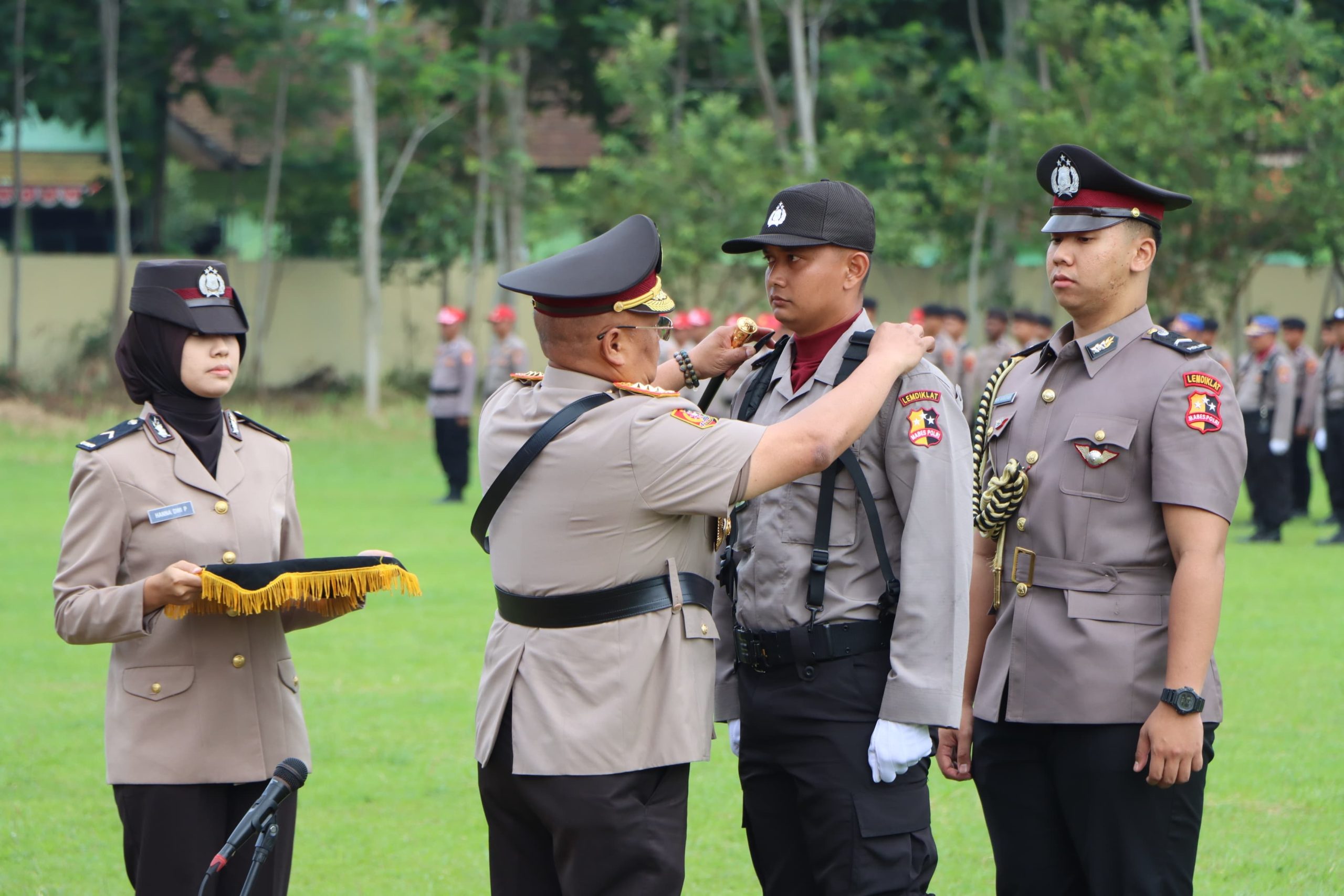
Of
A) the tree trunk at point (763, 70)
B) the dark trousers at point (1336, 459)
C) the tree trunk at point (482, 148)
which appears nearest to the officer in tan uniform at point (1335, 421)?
the dark trousers at point (1336, 459)

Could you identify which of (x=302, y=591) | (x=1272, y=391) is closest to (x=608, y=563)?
(x=302, y=591)

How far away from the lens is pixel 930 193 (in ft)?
93.3

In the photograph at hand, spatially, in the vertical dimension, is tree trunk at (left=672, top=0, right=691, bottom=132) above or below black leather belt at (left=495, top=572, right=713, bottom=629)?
above

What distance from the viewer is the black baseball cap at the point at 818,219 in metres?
3.32

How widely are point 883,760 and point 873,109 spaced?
77.0 feet

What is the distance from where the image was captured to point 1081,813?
10.8 feet

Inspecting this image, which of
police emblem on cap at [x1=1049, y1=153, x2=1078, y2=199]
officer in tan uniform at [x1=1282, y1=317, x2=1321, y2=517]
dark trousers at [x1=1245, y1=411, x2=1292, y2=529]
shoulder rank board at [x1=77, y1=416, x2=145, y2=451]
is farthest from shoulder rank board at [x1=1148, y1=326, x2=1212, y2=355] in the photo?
officer in tan uniform at [x1=1282, y1=317, x2=1321, y2=517]

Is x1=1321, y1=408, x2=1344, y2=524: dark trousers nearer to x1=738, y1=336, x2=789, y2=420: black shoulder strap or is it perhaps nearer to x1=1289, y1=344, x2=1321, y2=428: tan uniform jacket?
x1=1289, y1=344, x2=1321, y2=428: tan uniform jacket

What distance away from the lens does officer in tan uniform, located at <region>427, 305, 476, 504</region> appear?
1584 centimetres

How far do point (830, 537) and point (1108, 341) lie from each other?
84cm

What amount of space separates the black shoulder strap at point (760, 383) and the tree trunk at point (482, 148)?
2327 centimetres

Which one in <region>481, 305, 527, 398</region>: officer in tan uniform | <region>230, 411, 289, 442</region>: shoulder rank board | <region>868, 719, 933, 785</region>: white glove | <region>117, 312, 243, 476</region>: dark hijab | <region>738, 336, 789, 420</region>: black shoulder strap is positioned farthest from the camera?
<region>481, 305, 527, 398</region>: officer in tan uniform

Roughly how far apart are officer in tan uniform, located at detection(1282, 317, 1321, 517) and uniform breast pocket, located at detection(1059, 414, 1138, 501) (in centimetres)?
1177

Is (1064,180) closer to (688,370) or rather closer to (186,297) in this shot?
(688,370)
